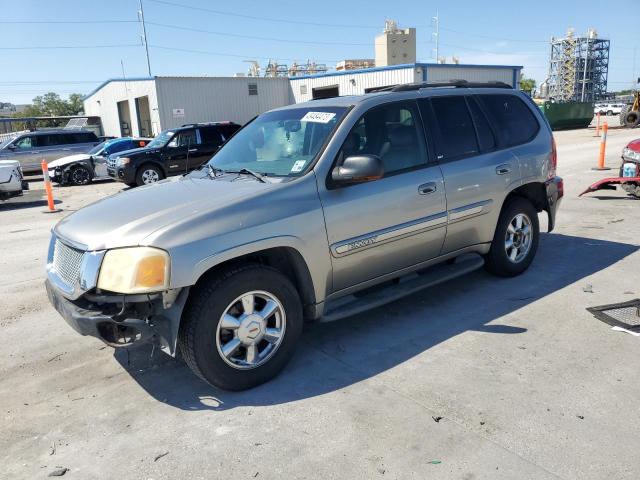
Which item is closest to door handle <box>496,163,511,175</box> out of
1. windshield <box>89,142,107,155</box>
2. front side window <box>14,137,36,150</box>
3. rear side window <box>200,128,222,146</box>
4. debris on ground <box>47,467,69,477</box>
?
debris on ground <box>47,467,69,477</box>

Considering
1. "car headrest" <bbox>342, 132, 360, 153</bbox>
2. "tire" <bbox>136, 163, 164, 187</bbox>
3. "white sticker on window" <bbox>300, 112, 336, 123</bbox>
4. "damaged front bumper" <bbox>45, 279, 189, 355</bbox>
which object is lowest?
"tire" <bbox>136, 163, 164, 187</bbox>

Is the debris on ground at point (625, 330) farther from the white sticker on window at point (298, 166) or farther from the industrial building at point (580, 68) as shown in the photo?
the industrial building at point (580, 68)

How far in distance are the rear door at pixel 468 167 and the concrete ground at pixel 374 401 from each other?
71 centimetres

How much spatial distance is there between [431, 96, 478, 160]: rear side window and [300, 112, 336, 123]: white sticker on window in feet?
3.30

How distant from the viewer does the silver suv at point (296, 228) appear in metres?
3.19

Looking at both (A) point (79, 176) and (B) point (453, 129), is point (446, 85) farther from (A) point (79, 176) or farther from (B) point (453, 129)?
(A) point (79, 176)

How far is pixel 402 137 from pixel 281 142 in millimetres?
998

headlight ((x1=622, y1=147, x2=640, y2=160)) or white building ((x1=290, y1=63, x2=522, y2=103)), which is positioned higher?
white building ((x1=290, y1=63, x2=522, y2=103))

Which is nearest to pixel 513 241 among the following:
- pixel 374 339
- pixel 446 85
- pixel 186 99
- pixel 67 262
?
pixel 446 85

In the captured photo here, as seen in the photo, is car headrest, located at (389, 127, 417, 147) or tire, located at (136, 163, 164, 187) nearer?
car headrest, located at (389, 127, 417, 147)

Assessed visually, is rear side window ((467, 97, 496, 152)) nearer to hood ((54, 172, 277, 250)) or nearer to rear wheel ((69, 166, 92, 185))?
hood ((54, 172, 277, 250))

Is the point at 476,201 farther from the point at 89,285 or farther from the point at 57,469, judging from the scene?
the point at 57,469

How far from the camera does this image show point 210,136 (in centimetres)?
1602

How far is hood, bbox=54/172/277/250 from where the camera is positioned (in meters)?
3.24
